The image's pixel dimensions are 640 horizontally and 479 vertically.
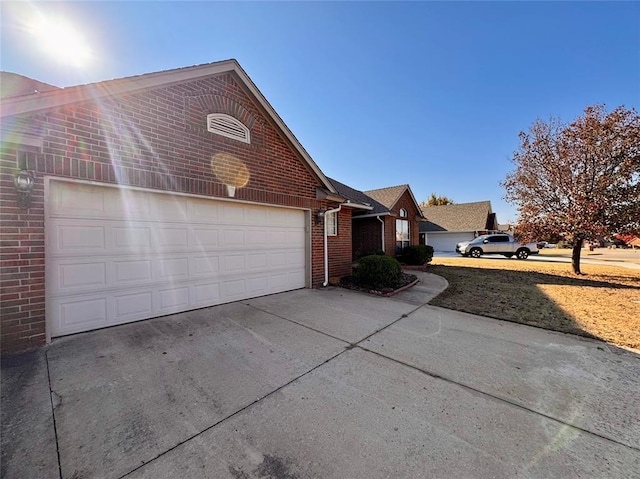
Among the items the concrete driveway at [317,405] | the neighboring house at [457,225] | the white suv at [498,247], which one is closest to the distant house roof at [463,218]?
the neighboring house at [457,225]

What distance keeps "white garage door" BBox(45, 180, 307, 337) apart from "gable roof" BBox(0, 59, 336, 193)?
108 centimetres

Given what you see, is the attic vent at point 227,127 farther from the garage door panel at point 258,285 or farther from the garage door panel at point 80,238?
the garage door panel at point 258,285

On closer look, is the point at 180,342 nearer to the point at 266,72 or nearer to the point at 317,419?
the point at 317,419

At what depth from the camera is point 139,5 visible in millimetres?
5500

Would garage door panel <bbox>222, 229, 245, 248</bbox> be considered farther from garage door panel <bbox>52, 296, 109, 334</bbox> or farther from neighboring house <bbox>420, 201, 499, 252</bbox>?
neighboring house <bbox>420, 201, 499, 252</bbox>

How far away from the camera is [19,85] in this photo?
5184 millimetres

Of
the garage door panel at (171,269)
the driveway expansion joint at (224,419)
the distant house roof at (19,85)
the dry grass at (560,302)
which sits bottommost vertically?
the dry grass at (560,302)

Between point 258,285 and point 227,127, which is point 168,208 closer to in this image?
point 227,127

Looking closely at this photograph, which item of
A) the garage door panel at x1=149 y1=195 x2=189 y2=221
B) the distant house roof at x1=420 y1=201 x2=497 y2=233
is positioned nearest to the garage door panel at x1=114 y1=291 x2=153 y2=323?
the garage door panel at x1=149 y1=195 x2=189 y2=221

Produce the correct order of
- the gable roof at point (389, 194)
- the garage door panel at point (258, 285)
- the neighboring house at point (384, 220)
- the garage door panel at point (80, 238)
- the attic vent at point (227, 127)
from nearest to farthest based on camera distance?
the garage door panel at point (80, 238)
the attic vent at point (227, 127)
the garage door panel at point (258, 285)
the neighboring house at point (384, 220)
the gable roof at point (389, 194)

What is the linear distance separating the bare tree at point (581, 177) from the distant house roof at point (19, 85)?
50.5ft

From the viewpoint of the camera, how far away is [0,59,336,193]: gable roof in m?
3.53

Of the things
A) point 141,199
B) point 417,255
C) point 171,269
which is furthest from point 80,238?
point 417,255

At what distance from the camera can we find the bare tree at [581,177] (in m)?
9.35
